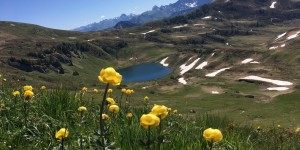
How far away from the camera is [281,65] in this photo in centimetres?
11688

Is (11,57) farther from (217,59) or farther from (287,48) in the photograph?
(287,48)

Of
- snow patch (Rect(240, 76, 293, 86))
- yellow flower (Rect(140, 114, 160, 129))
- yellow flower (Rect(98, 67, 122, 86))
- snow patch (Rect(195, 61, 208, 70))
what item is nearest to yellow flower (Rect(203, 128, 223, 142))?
yellow flower (Rect(140, 114, 160, 129))

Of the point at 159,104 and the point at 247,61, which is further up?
the point at 159,104

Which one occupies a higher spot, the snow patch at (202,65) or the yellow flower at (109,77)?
the yellow flower at (109,77)

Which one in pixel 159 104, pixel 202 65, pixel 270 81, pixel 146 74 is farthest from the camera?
pixel 146 74

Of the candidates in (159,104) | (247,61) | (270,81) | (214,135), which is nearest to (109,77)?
(214,135)

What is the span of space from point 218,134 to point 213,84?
96788mm

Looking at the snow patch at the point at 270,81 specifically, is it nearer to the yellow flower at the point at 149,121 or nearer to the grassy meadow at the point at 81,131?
the grassy meadow at the point at 81,131

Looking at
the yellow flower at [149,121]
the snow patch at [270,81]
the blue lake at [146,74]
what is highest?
the yellow flower at [149,121]

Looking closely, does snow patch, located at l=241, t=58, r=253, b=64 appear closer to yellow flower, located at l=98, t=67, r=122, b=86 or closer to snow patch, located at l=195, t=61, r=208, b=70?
snow patch, located at l=195, t=61, r=208, b=70

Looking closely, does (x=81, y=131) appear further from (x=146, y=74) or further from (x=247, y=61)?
(x=146, y=74)

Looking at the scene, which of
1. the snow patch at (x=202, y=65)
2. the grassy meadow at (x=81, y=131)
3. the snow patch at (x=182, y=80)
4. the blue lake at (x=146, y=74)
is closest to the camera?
the grassy meadow at (x=81, y=131)

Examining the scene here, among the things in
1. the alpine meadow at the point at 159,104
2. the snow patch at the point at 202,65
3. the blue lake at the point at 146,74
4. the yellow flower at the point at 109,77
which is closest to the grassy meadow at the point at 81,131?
the alpine meadow at the point at 159,104

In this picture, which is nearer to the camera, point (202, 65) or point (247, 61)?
point (247, 61)
